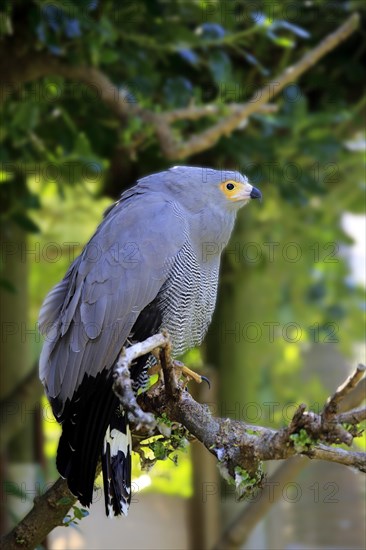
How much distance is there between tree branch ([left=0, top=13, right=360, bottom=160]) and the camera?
455 centimetres

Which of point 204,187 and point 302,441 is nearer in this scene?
point 302,441

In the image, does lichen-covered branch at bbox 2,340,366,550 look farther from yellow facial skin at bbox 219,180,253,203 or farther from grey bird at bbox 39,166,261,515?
yellow facial skin at bbox 219,180,253,203

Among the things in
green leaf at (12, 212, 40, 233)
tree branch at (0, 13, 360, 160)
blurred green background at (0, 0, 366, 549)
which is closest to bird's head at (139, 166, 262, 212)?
tree branch at (0, 13, 360, 160)

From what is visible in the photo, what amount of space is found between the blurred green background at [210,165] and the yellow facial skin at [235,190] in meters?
0.79

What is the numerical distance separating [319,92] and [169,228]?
266 centimetres

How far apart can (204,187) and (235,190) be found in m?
0.14

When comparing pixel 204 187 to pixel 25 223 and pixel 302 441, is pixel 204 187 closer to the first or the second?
pixel 25 223

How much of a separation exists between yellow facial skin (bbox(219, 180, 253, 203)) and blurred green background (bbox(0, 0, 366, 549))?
2.61 feet

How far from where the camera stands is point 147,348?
8.54 ft

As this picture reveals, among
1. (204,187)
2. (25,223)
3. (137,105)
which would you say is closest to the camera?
(204,187)

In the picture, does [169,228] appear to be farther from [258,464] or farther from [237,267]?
[237,267]

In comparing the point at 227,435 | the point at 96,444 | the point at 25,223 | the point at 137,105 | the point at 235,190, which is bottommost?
the point at 96,444

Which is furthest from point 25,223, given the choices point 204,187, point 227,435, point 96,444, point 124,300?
point 227,435

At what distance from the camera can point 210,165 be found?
18.5ft
